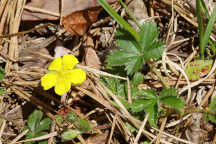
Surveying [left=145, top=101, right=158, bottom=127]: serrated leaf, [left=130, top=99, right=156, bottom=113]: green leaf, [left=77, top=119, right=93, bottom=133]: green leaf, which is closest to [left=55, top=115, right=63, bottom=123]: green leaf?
[left=77, top=119, right=93, bottom=133]: green leaf

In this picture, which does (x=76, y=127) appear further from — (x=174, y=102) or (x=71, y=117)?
(x=174, y=102)

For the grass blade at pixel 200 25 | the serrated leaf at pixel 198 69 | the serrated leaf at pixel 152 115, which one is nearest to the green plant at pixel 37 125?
the serrated leaf at pixel 152 115

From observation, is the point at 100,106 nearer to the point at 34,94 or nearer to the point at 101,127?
the point at 101,127

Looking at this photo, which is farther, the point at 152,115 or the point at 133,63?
the point at 133,63

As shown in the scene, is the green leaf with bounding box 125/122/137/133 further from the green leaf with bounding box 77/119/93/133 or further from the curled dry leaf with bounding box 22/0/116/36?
the curled dry leaf with bounding box 22/0/116/36

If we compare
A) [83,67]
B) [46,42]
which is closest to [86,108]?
[83,67]

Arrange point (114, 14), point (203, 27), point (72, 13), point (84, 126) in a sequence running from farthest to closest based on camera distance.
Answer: point (72, 13) → point (203, 27) → point (84, 126) → point (114, 14)

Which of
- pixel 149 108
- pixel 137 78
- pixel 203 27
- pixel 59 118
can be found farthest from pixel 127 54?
pixel 59 118
